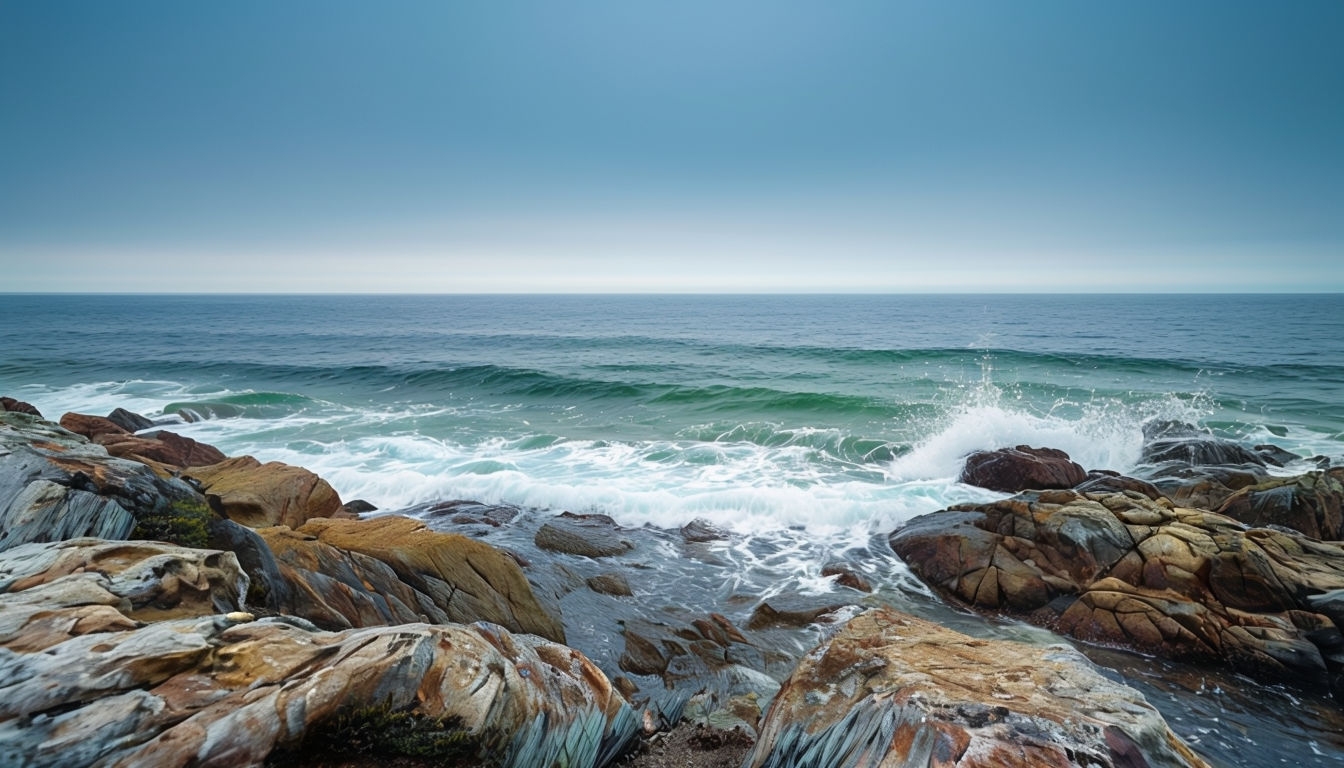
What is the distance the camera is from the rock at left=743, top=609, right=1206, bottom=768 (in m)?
3.53

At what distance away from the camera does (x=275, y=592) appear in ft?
20.5

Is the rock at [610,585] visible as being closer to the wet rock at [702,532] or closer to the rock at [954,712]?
the wet rock at [702,532]

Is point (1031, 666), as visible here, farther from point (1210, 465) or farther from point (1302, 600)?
point (1210, 465)

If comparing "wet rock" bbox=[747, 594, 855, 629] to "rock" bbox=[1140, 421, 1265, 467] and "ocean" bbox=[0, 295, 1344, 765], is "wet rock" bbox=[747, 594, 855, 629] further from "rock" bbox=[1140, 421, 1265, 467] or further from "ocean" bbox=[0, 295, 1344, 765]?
"rock" bbox=[1140, 421, 1265, 467]

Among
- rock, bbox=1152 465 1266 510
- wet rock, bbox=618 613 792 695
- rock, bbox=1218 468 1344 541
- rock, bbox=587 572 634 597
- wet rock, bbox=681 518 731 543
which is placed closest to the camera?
wet rock, bbox=618 613 792 695

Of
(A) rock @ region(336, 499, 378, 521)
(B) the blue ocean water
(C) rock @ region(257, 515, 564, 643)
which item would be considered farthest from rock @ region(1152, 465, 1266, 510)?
(A) rock @ region(336, 499, 378, 521)

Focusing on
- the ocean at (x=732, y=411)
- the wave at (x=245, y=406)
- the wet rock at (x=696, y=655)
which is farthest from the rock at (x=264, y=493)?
the wave at (x=245, y=406)

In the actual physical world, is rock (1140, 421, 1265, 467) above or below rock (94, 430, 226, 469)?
below

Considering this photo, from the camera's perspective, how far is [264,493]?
1068cm

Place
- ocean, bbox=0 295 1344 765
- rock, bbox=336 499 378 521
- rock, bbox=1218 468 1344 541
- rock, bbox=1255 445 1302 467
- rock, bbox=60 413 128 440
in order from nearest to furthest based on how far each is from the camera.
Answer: rock, bbox=1218 468 1344 541 → rock, bbox=336 499 378 521 → rock, bbox=60 413 128 440 → ocean, bbox=0 295 1344 765 → rock, bbox=1255 445 1302 467

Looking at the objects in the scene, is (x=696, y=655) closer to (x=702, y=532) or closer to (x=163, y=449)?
(x=702, y=532)

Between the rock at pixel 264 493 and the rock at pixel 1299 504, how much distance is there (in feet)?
65.4

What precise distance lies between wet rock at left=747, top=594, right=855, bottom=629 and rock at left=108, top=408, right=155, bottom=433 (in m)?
24.2

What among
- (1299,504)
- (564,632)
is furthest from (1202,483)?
(564,632)
